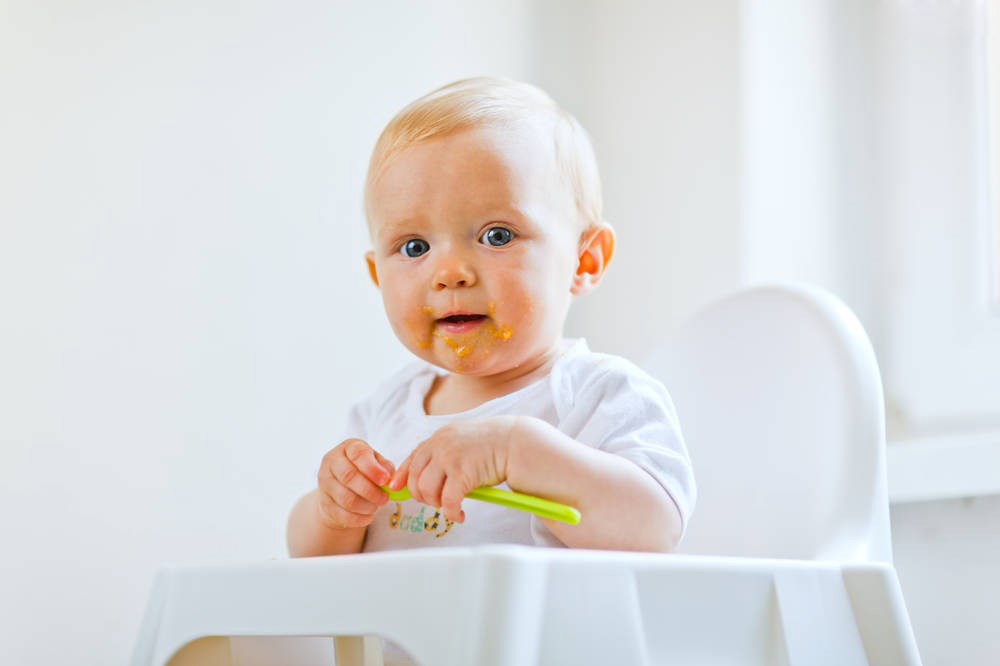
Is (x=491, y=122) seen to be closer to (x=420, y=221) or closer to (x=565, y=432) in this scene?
(x=420, y=221)

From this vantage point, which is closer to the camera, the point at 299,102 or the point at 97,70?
the point at 97,70

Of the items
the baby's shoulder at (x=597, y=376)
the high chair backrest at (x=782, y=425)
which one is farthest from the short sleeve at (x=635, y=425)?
the high chair backrest at (x=782, y=425)

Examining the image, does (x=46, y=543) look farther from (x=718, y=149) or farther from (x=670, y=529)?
(x=718, y=149)

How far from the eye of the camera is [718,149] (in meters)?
1.20

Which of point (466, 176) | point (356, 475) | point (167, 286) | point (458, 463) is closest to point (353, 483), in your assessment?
point (356, 475)

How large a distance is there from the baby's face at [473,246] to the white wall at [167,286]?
0.85 feet

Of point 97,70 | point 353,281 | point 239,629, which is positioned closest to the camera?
point 239,629

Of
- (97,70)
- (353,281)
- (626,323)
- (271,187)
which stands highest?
(97,70)

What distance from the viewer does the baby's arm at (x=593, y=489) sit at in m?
0.62

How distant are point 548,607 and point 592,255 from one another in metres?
0.41

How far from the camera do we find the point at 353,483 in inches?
27.5

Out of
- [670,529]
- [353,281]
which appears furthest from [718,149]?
[670,529]

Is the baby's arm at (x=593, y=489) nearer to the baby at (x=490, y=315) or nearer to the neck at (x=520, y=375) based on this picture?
the baby at (x=490, y=315)

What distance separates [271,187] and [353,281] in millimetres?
131
